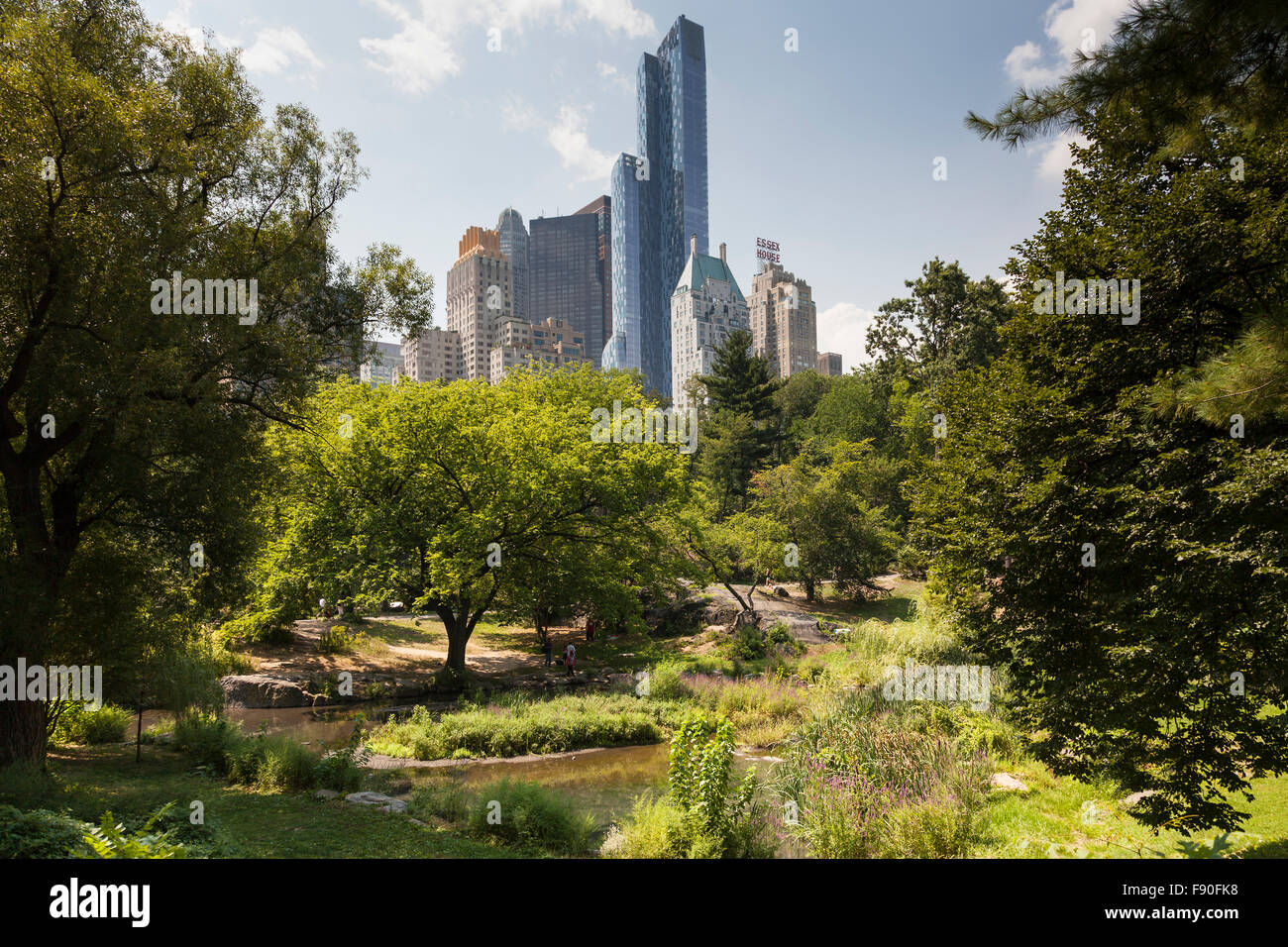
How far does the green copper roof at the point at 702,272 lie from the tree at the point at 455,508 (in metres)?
153

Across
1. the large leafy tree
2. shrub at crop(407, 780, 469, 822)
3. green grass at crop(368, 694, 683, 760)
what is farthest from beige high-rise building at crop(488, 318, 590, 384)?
the large leafy tree

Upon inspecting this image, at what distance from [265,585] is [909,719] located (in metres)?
18.3

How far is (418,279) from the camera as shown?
14336 mm

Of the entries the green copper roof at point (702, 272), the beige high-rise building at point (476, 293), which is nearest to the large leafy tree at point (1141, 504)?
the beige high-rise building at point (476, 293)

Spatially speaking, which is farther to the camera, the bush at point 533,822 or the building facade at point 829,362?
the building facade at point 829,362

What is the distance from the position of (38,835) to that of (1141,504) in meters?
11.0

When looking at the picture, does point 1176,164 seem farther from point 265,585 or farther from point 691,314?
point 691,314

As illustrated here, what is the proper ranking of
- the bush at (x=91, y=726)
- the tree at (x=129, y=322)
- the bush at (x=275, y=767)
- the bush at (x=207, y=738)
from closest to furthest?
the tree at (x=129, y=322) → the bush at (x=275, y=767) → the bush at (x=207, y=738) → the bush at (x=91, y=726)

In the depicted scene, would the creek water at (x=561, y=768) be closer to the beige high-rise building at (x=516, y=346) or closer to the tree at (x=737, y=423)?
the tree at (x=737, y=423)

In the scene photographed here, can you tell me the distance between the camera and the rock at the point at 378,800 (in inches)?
Result: 423

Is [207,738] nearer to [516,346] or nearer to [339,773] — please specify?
[339,773]

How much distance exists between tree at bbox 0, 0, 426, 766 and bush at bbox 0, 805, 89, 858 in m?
3.98

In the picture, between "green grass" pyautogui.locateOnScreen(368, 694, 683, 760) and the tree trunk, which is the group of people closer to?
"green grass" pyautogui.locateOnScreen(368, 694, 683, 760)

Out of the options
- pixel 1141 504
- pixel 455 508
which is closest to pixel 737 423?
pixel 455 508
